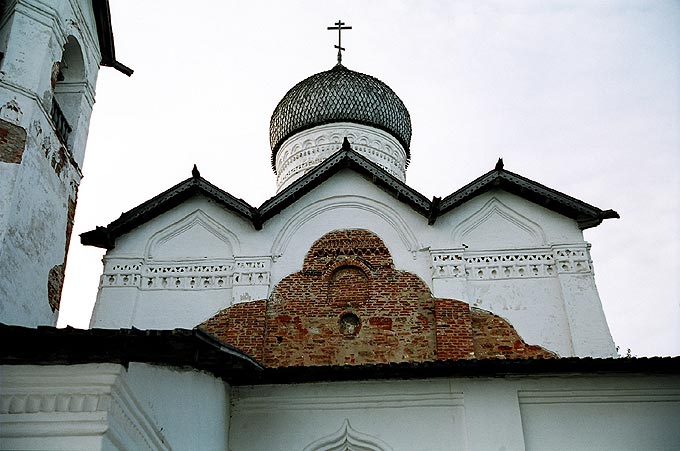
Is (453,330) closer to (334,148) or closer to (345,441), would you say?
(345,441)

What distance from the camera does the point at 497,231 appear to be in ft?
30.2

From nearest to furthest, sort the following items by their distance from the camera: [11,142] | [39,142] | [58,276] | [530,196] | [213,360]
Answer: [213,360] < [11,142] < [39,142] < [58,276] < [530,196]

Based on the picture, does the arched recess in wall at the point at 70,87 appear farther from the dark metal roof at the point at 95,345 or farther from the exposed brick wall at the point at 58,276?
the dark metal roof at the point at 95,345

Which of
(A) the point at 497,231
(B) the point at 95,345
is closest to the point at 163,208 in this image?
(A) the point at 497,231

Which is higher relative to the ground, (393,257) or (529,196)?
(529,196)

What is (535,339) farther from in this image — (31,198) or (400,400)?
(31,198)

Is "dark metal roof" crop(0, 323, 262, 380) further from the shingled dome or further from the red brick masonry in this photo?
the shingled dome

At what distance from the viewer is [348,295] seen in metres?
8.94

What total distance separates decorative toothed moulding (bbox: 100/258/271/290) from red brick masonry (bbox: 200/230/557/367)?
15.1 inches

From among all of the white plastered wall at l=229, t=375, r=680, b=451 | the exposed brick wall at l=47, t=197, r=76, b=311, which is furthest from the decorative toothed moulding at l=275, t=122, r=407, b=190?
the white plastered wall at l=229, t=375, r=680, b=451

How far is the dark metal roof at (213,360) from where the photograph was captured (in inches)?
177

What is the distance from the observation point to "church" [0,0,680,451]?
5.18 meters

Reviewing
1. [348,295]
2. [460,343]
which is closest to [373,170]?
[348,295]

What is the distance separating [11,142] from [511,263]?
6.07 m
